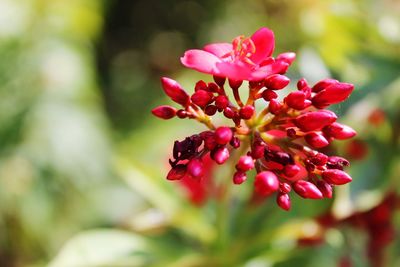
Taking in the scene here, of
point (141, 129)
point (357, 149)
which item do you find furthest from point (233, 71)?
point (141, 129)

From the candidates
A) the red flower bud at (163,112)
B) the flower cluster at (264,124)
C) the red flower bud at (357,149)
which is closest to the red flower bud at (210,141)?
the flower cluster at (264,124)

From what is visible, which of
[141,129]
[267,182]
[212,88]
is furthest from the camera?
[141,129]

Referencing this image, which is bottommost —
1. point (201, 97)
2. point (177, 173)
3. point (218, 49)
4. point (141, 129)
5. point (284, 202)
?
point (284, 202)

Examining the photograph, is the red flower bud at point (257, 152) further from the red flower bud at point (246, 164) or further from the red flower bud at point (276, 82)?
the red flower bud at point (276, 82)

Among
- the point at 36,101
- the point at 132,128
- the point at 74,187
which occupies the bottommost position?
the point at 74,187

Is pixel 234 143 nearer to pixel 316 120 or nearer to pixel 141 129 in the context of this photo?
pixel 316 120

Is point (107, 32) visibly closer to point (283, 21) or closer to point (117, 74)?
point (117, 74)

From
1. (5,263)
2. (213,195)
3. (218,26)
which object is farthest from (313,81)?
(218,26)
